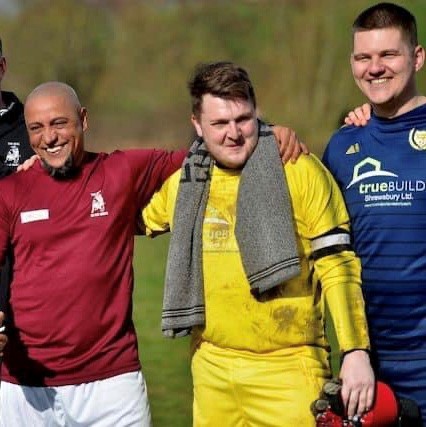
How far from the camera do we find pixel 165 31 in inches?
1024

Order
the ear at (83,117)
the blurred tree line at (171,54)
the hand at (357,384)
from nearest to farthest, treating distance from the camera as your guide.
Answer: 1. the hand at (357,384)
2. the ear at (83,117)
3. the blurred tree line at (171,54)

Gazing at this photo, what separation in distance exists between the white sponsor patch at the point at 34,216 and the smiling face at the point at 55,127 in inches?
6.1

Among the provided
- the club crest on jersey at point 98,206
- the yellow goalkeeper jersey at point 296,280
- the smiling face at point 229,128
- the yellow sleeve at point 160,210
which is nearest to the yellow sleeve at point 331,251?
the yellow goalkeeper jersey at point 296,280

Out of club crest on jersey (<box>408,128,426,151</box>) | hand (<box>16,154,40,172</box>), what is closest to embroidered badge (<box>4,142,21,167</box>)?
hand (<box>16,154,40,172</box>)

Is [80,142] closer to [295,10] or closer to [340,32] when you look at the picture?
[340,32]

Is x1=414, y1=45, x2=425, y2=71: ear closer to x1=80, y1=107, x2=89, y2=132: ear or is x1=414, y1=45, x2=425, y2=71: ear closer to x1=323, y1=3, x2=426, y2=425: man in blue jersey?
x1=323, y1=3, x2=426, y2=425: man in blue jersey

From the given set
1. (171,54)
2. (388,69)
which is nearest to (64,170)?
(388,69)

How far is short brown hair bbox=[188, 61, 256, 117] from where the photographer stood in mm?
4020

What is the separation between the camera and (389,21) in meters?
4.21

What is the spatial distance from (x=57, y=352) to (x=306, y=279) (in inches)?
37.3

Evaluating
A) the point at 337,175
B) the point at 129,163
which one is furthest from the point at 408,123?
the point at 129,163

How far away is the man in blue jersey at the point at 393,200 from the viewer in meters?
4.14

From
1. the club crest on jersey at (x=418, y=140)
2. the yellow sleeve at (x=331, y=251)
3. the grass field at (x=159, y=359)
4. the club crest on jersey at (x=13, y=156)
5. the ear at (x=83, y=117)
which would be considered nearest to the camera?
the yellow sleeve at (x=331, y=251)

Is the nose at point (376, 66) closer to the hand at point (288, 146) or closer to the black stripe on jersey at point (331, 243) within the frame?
the hand at point (288, 146)
